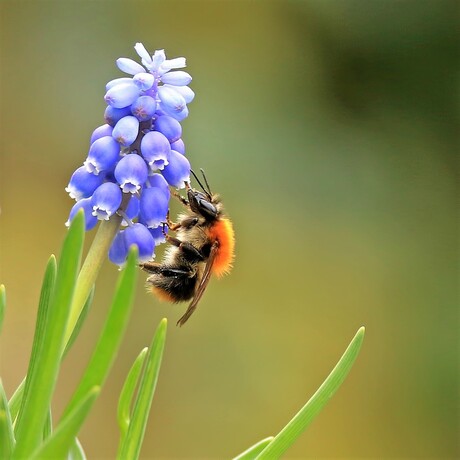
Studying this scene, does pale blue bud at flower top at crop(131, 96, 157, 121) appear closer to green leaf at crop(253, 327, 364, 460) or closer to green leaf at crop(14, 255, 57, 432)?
green leaf at crop(14, 255, 57, 432)

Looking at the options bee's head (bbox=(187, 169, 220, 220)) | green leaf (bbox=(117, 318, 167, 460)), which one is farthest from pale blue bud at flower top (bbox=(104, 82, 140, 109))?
bee's head (bbox=(187, 169, 220, 220))

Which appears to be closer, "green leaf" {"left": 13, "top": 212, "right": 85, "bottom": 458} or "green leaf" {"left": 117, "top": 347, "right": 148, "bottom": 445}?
"green leaf" {"left": 13, "top": 212, "right": 85, "bottom": 458}

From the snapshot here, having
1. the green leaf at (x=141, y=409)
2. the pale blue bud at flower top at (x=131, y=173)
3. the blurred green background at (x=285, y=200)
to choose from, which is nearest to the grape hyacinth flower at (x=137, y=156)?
the pale blue bud at flower top at (x=131, y=173)

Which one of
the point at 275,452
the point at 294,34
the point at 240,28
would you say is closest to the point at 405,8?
the point at 294,34

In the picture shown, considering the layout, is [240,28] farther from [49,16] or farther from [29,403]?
[29,403]

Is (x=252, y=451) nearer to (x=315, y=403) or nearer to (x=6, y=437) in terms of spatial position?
(x=315, y=403)

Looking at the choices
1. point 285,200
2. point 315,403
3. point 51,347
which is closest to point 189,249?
point 315,403
